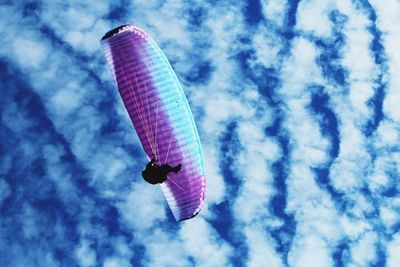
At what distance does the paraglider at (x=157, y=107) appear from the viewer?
Answer: 15578 millimetres

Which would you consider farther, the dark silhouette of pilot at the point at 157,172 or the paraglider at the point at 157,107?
the paraglider at the point at 157,107

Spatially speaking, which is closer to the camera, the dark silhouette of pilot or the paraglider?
the dark silhouette of pilot

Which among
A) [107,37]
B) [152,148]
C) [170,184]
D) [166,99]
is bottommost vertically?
[170,184]

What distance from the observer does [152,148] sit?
16.0 metres

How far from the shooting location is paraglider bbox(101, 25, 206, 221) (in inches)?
613

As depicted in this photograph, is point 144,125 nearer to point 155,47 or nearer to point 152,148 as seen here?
point 152,148

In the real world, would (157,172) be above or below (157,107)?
below

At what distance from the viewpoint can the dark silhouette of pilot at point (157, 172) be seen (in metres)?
15.1

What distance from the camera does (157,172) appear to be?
50.3 feet

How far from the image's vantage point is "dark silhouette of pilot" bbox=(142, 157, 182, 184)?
49.5ft

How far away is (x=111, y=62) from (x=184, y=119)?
2.46m

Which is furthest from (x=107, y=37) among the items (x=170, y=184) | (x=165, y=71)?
(x=170, y=184)

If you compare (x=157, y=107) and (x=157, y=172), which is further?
(x=157, y=107)

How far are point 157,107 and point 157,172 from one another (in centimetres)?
165
